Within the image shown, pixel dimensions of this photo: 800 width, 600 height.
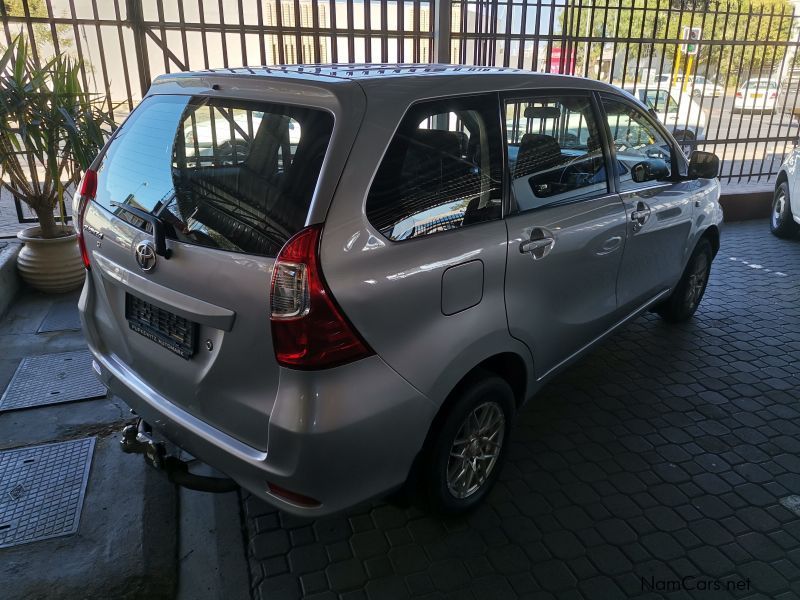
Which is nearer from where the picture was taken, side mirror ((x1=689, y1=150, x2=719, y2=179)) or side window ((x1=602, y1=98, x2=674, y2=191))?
side window ((x1=602, y1=98, x2=674, y2=191))

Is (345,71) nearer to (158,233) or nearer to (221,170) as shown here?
(221,170)

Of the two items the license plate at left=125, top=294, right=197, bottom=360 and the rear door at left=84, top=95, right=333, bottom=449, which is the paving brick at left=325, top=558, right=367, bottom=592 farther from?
the license plate at left=125, top=294, right=197, bottom=360

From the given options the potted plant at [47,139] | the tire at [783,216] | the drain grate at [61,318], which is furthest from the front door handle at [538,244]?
the tire at [783,216]

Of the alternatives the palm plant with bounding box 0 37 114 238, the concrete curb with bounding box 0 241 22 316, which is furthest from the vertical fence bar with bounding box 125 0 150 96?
the concrete curb with bounding box 0 241 22 316

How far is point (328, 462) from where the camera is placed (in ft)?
6.13

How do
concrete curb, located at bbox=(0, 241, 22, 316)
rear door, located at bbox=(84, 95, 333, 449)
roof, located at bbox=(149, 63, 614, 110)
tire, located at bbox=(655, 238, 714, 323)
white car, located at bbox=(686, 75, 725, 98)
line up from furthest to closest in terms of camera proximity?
1. white car, located at bbox=(686, 75, 725, 98)
2. concrete curb, located at bbox=(0, 241, 22, 316)
3. tire, located at bbox=(655, 238, 714, 323)
4. roof, located at bbox=(149, 63, 614, 110)
5. rear door, located at bbox=(84, 95, 333, 449)

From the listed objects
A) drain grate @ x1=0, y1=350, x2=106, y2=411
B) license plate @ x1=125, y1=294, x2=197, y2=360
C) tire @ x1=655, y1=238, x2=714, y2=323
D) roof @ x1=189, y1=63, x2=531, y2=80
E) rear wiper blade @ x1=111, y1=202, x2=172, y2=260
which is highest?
roof @ x1=189, y1=63, x2=531, y2=80

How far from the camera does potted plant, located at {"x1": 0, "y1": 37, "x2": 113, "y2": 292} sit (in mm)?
4383

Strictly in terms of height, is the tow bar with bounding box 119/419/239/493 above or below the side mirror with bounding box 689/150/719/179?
below

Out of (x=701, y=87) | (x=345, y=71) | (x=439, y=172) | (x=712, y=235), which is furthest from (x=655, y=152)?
(x=701, y=87)

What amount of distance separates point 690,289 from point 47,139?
16.5ft

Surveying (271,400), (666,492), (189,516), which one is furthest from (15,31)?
(666,492)

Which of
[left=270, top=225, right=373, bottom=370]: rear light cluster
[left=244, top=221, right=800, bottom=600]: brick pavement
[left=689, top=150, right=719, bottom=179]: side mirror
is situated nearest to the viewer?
[left=270, top=225, right=373, bottom=370]: rear light cluster

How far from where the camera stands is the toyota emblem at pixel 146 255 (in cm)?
212
